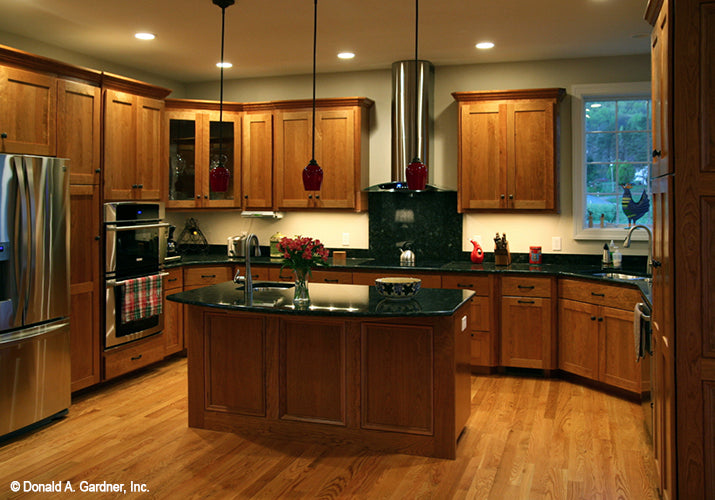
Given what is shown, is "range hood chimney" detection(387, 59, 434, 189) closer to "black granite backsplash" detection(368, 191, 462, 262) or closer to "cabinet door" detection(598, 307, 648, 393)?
Answer: "black granite backsplash" detection(368, 191, 462, 262)

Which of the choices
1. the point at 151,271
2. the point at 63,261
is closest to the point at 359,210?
the point at 151,271

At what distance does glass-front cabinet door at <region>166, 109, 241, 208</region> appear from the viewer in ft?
19.5

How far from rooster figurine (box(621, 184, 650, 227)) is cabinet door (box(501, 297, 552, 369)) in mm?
1085

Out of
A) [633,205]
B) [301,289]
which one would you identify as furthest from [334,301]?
[633,205]

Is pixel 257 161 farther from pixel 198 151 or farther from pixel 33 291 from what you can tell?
pixel 33 291

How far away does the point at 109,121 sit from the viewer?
15.8 feet

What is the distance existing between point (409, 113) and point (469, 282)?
159 centimetres

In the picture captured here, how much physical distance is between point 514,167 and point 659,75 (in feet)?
9.02

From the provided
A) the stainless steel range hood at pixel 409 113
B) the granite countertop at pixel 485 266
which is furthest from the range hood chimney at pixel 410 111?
the granite countertop at pixel 485 266

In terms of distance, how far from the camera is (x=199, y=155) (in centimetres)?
602

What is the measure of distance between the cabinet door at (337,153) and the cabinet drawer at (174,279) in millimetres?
1482

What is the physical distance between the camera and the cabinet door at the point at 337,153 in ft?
19.2

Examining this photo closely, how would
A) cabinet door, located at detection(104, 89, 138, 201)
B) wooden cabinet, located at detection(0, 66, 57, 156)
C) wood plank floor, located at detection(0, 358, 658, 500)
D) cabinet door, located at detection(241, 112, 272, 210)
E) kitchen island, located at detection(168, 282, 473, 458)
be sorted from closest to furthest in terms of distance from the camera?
1. wood plank floor, located at detection(0, 358, 658, 500)
2. kitchen island, located at detection(168, 282, 473, 458)
3. wooden cabinet, located at detection(0, 66, 57, 156)
4. cabinet door, located at detection(104, 89, 138, 201)
5. cabinet door, located at detection(241, 112, 272, 210)

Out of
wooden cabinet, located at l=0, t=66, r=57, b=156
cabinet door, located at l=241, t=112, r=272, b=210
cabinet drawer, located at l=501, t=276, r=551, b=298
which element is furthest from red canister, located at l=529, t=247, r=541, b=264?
wooden cabinet, located at l=0, t=66, r=57, b=156
